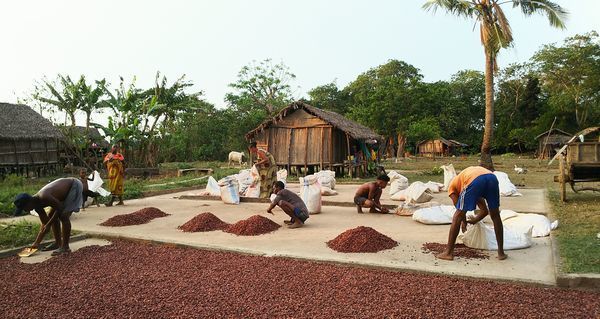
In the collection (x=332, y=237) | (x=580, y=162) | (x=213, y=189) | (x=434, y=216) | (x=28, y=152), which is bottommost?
(x=332, y=237)

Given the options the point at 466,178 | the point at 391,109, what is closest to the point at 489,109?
the point at 466,178

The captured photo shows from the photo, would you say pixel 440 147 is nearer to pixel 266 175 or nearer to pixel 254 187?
pixel 254 187

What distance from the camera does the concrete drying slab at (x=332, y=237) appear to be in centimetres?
515

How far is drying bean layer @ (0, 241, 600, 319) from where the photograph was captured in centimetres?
404

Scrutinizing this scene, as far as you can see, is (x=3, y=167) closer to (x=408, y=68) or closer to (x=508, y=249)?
(x=508, y=249)

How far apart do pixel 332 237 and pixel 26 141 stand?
23681 millimetres

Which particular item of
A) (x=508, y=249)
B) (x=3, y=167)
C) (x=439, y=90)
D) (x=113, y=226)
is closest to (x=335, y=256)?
(x=508, y=249)

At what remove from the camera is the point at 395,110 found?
141 feet

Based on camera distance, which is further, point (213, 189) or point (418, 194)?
point (213, 189)

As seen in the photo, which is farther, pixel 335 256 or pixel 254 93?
pixel 254 93

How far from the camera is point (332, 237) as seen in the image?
7.25 meters

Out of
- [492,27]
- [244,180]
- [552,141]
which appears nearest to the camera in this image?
[244,180]

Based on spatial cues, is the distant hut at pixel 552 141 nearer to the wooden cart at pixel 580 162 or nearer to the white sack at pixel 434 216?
the wooden cart at pixel 580 162

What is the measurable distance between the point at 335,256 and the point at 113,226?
498 centimetres
